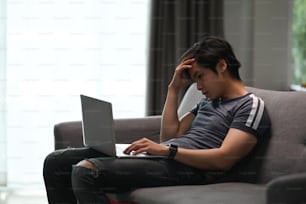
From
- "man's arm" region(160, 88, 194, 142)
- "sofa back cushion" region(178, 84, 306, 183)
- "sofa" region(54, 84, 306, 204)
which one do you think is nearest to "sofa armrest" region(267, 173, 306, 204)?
"sofa" region(54, 84, 306, 204)

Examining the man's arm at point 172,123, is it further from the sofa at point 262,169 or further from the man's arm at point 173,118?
the sofa at point 262,169

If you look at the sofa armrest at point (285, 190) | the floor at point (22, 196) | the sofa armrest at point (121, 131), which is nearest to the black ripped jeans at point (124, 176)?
the sofa armrest at point (121, 131)

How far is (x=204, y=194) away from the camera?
1.27 metres

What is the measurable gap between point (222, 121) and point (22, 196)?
1219mm

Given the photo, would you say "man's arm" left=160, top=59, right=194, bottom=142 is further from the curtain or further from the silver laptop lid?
the curtain

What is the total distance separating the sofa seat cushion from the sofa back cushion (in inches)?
1.9

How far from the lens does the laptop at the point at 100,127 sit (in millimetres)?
1405

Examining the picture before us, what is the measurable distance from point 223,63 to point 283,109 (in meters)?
0.19

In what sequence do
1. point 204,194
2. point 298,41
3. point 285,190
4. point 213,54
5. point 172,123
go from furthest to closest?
1. point 298,41
2. point 172,123
3. point 213,54
4. point 204,194
5. point 285,190

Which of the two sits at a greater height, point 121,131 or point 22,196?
point 121,131

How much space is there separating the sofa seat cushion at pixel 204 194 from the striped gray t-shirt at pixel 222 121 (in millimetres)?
132

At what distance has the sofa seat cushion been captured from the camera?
122 cm

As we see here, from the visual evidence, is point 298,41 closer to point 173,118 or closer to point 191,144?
point 173,118

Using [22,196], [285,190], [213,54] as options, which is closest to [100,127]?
[213,54]
